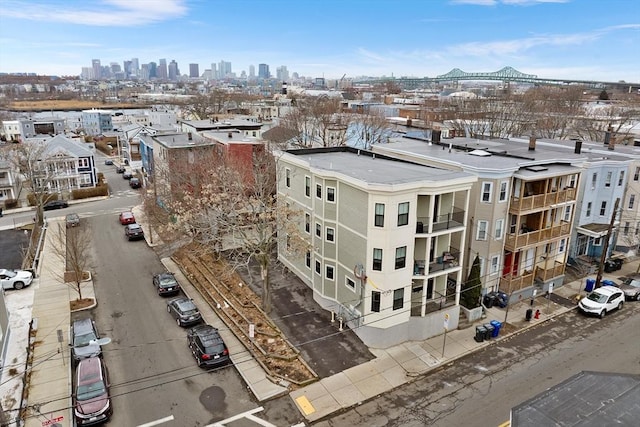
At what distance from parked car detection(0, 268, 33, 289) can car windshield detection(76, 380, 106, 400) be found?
56.0ft

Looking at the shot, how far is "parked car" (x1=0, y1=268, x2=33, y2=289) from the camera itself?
31.5 m

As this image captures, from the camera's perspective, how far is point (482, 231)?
2955 cm

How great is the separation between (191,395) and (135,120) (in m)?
123

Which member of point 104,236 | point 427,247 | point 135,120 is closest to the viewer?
point 427,247

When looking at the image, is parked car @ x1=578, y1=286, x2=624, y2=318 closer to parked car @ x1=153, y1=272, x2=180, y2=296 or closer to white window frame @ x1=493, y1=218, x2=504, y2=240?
white window frame @ x1=493, y1=218, x2=504, y2=240

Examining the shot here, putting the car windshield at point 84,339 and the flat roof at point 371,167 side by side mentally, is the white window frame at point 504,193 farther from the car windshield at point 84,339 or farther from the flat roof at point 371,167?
the car windshield at point 84,339

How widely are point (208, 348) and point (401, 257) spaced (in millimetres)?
11591

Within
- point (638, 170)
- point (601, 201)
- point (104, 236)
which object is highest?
point (638, 170)

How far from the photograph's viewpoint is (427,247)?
24672 millimetres

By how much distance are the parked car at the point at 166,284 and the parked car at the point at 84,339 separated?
5.27m

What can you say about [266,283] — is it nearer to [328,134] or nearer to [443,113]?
[328,134]

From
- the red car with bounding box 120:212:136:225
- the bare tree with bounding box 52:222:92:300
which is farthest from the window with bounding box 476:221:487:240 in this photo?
the red car with bounding box 120:212:136:225

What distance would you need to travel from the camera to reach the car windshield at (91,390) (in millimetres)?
19091

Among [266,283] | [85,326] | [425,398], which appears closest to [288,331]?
[266,283]
